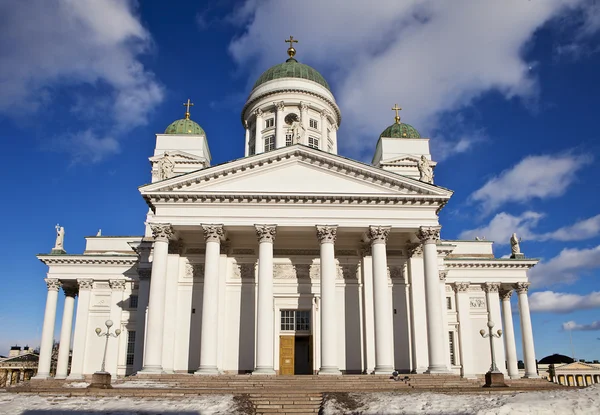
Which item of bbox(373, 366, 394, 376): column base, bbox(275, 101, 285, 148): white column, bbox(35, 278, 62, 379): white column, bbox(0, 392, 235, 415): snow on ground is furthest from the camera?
bbox(275, 101, 285, 148): white column

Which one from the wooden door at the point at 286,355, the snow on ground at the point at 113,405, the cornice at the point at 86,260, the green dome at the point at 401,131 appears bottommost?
the snow on ground at the point at 113,405

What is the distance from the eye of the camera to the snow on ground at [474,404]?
13.5 metres

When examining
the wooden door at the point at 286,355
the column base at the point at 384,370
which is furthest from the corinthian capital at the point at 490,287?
the wooden door at the point at 286,355

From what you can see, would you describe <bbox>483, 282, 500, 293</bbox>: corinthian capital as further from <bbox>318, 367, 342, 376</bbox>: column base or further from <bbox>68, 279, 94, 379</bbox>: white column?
<bbox>68, 279, 94, 379</bbox>: white column

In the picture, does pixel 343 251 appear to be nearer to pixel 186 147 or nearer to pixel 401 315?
pixel 401 315

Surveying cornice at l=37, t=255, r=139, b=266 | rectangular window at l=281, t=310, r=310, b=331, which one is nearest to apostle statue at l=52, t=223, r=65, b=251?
cornice at l=37, t=255, r=139, b=266

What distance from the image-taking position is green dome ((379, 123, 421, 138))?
151 feet

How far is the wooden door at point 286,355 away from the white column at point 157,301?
7015 millimetres

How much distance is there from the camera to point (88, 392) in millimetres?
19547

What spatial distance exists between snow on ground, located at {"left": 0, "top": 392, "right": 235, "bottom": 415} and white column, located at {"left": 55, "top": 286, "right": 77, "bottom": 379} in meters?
21.1

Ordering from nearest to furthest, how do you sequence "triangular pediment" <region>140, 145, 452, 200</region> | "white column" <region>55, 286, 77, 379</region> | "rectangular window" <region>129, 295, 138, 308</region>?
"triangular pediment" <region>140, 145, 452, 200</region> < "white column" <region>55, 286, 77, 379</region> < "rectangular window" <region>129, 295, 138, 308</region>

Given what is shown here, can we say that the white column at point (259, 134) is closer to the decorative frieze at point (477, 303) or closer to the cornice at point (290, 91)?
the cornice at point (290, 91)

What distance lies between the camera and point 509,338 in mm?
41312

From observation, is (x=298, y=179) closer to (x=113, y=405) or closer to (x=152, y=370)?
(x=152, y=370)
